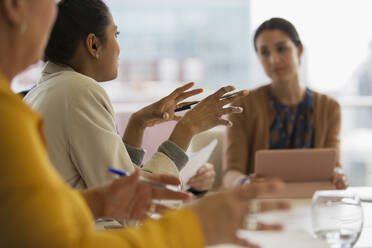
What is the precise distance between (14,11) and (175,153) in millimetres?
717

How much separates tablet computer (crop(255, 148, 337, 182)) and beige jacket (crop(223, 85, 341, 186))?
67cm

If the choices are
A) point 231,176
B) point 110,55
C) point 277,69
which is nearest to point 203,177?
point 231,176

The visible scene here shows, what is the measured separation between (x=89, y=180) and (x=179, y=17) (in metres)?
11.8

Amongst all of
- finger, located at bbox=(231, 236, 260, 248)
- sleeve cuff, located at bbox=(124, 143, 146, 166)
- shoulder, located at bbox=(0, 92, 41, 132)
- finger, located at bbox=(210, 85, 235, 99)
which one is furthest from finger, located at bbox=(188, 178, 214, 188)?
shoulder, located at bbox=(0, 92, 41, 132)

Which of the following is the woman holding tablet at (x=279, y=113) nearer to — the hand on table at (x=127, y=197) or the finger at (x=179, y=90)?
the finger at (x=179, y=90)

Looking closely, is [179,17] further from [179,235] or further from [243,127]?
[179,235]

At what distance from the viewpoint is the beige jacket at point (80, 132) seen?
108 centimetres

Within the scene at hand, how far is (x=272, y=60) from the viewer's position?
7.41 feet

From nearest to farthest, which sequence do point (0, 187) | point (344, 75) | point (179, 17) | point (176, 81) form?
point (0, 187) < point (344, 75) < point (176, 81) < point (179, 17)

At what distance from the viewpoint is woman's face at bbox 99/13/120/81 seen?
1.33 meters

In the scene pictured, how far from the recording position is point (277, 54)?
2.26 metres

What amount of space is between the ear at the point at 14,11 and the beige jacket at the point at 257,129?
1.65 metres

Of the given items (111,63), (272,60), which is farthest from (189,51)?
(111,63)

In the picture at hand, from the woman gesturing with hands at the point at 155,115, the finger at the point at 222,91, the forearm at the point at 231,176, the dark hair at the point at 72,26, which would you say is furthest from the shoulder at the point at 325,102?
the dark hair at the point at 72,26
